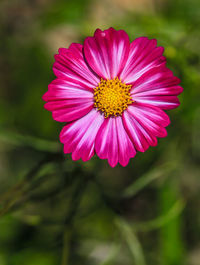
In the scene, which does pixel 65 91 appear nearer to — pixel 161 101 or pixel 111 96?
pixel 111 96

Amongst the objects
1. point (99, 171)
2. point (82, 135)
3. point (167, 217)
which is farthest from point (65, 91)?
point (167, 217)

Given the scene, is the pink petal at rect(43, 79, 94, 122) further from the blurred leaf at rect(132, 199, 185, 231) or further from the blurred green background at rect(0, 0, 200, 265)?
the blurred leaf at rect(132, 199, 185, 231)

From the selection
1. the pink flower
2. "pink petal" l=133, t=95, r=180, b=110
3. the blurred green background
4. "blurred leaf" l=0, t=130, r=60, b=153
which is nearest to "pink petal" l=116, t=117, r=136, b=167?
the pink flower

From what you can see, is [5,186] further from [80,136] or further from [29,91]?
[80,136]

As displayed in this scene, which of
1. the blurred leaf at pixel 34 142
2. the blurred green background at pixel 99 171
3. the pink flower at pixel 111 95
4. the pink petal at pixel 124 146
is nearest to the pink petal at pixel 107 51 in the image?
the pink flower at pixel 111 95

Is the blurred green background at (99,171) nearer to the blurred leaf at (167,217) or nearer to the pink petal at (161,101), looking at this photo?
the blurred leaf at (167,217)

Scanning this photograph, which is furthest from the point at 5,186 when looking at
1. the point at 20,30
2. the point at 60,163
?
the point at 20,30
